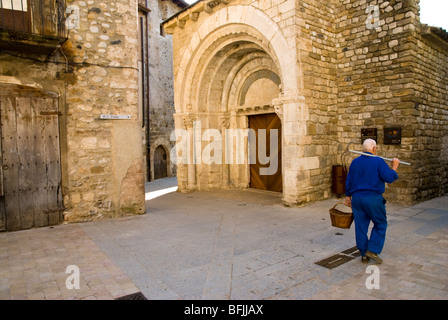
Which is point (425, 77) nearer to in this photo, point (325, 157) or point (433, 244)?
point (325, 157)

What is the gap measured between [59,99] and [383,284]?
568cm

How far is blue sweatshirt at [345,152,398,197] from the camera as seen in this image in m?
3.46

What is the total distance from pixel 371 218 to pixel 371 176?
19.1 inches

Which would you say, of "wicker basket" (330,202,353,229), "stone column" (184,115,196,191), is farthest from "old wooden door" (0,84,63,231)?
"wicker basket" (330,202,353,229)

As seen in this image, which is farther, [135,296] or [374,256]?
[374,256]

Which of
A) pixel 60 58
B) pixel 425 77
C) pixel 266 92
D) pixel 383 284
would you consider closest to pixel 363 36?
pixel 425 77

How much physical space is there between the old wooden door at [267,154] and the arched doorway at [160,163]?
5876 mm

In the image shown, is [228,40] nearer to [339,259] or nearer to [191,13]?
[191,13]

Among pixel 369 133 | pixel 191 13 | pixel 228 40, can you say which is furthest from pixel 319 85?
pixel 191 13

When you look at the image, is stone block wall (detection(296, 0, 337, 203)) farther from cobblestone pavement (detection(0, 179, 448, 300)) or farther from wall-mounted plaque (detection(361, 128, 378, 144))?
cobblestone pavement (detection(0, 179, 448, 300))

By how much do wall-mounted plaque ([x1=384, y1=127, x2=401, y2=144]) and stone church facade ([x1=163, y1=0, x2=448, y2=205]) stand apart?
0.02 meters

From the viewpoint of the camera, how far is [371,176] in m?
3.52

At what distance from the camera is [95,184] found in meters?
5.88

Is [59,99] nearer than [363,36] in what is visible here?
Yes
